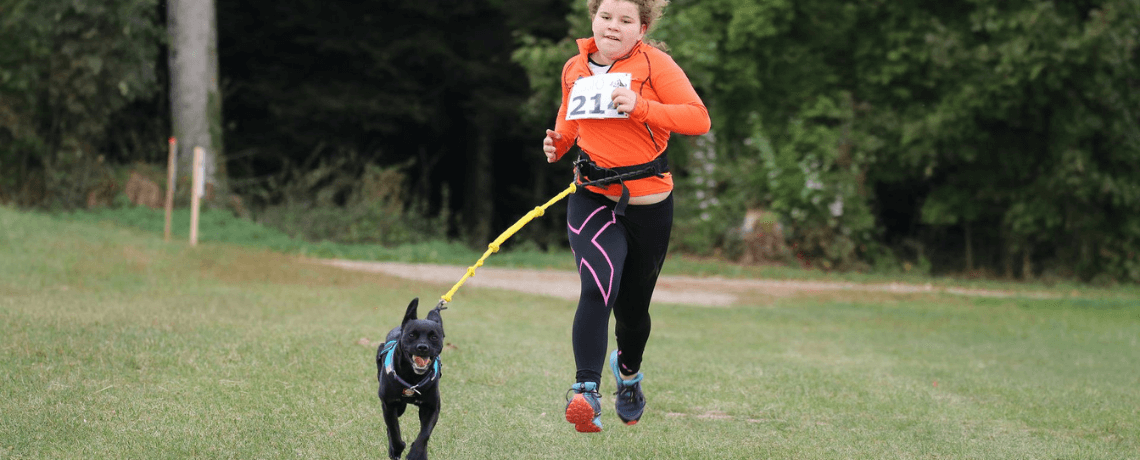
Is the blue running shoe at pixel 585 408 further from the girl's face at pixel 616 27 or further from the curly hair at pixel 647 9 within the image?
the curly hair at pixel 647 9

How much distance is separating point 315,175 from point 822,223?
1050 cm

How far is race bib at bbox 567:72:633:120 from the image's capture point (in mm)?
5066

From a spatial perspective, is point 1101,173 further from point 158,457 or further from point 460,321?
point 158,457

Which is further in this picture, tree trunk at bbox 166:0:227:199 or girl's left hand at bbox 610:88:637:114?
tree trunk at bbox 166:0:227:199

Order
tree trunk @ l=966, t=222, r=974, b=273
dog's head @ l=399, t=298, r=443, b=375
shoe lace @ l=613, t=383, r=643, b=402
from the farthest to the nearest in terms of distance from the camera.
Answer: tree trunk @ l=966, t=222, r=974, b=273 < shoe lace @ l=613, t=383, r=643, b=402 < dog's head @ l=399, t=298, r=443, b=375

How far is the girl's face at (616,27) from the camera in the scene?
16.6ft

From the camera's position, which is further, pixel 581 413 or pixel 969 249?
pixel 969 249

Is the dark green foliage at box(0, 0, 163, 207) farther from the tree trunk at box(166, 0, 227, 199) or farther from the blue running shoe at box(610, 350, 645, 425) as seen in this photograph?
the blue running shoe at box(610, 350, 645, 425)

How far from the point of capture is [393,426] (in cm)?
481

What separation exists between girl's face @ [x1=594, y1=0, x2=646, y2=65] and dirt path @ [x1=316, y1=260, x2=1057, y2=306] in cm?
1028

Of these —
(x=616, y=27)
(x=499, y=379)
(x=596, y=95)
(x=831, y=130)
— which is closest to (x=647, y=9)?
(x=616, y=27)

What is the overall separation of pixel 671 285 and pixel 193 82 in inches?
442

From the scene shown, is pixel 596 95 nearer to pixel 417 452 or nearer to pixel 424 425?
pixel 424 425

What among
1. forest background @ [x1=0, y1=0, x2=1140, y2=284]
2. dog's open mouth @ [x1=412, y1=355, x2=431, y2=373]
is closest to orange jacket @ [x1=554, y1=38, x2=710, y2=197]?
dog's open mouth @ [x1=412, y1=355, x2=431, y2=373]
